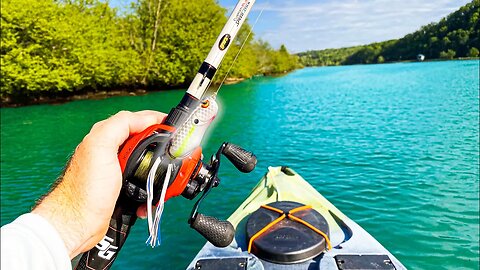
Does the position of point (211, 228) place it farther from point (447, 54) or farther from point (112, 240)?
point (447, 54)

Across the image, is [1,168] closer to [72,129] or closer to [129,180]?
[72,129]

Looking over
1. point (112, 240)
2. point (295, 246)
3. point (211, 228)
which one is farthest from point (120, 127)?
point (295, 246)

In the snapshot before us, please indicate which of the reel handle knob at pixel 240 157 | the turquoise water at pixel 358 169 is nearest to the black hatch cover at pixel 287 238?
the turquoise water at pixel 358 169

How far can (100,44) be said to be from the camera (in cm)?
4456

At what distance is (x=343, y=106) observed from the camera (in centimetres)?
2691

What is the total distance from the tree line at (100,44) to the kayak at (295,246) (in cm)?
3053

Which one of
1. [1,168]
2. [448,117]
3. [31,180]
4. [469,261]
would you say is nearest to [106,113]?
[1,168]

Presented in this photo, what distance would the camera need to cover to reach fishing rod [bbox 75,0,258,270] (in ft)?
5.89

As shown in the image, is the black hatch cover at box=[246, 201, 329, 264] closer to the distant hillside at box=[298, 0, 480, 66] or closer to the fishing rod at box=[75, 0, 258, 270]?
the fishing rod at box=[75, 0, 258, 270]

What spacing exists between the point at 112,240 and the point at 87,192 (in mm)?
522

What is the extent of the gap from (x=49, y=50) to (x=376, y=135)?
37846mm

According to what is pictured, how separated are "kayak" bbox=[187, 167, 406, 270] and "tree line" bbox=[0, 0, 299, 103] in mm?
30525

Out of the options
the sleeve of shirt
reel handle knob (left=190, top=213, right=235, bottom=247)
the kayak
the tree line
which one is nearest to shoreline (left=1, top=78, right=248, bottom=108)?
the tree line

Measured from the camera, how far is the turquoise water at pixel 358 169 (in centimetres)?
759
